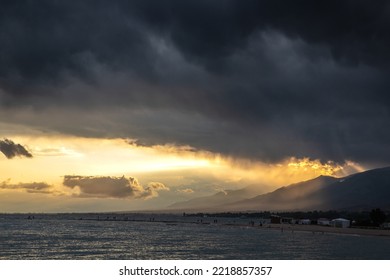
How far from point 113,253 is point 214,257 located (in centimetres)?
1819

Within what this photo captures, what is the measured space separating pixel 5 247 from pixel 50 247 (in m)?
8.15

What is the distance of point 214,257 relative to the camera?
72562mm
